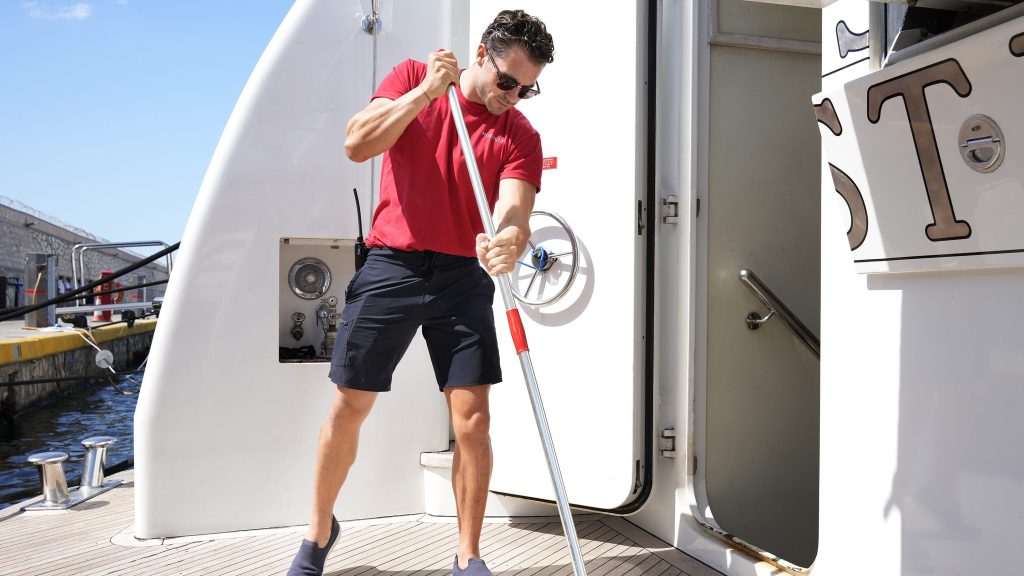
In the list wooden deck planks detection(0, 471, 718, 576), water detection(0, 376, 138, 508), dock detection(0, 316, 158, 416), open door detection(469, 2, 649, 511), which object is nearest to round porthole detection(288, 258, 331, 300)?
open door detection(469, 2, 649, 511)

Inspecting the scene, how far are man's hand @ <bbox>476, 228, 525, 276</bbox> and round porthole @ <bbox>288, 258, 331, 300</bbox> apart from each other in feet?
4.65

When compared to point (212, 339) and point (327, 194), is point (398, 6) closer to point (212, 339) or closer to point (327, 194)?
point (327, 194)

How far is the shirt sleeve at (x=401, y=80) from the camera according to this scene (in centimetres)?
250

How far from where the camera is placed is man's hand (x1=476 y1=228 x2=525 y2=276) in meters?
2.26

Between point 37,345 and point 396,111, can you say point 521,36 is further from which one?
point 37,345

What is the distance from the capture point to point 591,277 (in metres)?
3.09

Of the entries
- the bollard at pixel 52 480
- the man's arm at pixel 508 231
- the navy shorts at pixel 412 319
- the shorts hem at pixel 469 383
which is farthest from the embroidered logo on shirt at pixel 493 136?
the bollard at pixel 52 480

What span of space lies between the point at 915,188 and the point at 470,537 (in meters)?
1.52

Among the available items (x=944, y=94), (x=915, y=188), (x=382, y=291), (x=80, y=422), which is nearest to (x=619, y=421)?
(x=382, y=291)

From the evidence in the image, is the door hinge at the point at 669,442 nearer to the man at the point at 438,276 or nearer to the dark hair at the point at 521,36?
the man at the point at 438,276

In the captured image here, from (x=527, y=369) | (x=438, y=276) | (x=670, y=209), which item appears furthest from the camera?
(x=670, y=209)

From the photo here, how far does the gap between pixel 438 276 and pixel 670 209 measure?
0.93 metres

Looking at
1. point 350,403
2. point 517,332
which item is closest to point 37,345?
point 350,403

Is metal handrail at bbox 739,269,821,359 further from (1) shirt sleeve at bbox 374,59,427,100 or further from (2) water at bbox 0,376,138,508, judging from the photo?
(2) water at bbox 0,376,138,508
